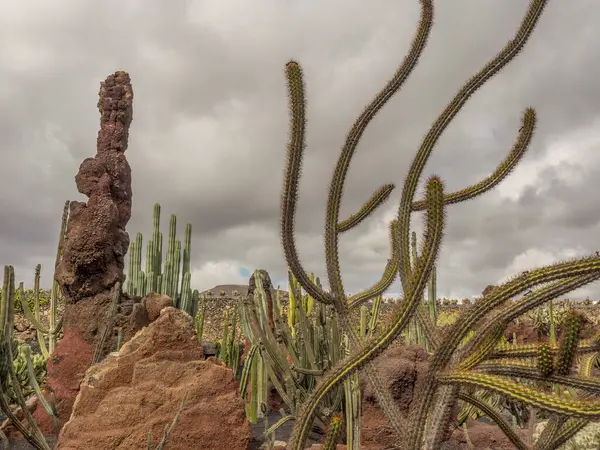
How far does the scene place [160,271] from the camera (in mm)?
10578

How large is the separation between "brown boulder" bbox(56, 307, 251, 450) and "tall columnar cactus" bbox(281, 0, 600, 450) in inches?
52.1

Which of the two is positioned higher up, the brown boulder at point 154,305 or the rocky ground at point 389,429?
the brown boulder at point 154,305

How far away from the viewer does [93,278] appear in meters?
8.99

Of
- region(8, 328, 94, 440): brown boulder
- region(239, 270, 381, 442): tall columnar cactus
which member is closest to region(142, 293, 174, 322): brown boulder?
region(8, 328, 94, 440): brown boulder

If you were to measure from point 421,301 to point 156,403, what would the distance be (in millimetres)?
2288

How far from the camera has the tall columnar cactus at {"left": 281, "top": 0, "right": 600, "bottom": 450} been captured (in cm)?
273

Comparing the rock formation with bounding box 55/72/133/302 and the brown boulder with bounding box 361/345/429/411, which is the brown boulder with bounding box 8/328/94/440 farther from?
the brown boulder with bounding box 361/345/429/411

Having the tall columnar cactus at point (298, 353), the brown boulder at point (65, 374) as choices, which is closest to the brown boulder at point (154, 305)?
the brown boulder at point (65, 374)

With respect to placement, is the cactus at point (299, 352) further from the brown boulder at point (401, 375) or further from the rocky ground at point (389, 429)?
the brown boulder at point (401, 375)

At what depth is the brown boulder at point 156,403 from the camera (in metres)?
4.34

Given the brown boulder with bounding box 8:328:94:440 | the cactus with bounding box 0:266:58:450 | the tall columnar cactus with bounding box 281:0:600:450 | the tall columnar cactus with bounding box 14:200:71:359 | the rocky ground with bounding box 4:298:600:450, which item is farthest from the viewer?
the tall columnar cactus with bounding box 14:200:71:359

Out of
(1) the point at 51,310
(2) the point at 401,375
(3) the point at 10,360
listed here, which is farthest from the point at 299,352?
(1) the point at 51,310

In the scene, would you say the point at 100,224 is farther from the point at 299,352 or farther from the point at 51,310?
the point at 299,352

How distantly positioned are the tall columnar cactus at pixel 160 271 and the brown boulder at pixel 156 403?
17.9ft
